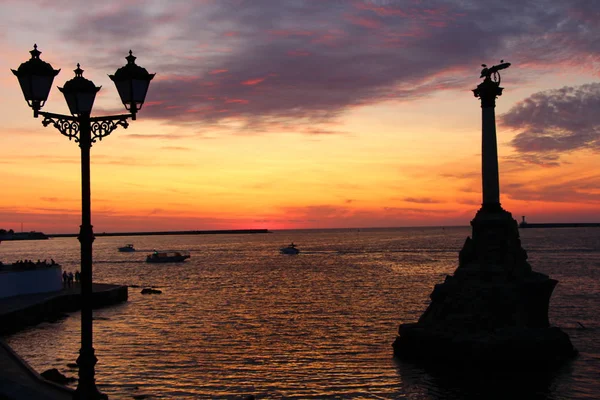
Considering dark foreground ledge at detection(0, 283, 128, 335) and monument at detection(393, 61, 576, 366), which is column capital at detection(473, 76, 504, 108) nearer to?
monument at detection(393, 61, 576, 366)

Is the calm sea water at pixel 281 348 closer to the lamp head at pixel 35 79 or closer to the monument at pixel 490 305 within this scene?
the monument at pixel 490 305

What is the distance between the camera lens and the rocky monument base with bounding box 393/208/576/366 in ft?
85.1

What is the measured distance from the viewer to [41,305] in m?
38.6

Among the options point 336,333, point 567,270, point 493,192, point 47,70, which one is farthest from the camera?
point 567,270

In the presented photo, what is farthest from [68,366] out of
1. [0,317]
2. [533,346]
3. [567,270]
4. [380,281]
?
[567,270]

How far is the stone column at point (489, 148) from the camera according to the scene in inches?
1107

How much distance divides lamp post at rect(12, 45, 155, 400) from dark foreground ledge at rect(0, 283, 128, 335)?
27084 mm

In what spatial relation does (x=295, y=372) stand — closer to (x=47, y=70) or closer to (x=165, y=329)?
(x=165, y=329)

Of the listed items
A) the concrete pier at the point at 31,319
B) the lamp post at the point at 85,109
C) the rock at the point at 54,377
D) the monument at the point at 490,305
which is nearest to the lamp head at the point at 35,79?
the lamp post at the point at 85,109

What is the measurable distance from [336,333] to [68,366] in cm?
1620

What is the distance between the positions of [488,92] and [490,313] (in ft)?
34.4

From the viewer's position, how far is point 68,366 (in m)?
26.9

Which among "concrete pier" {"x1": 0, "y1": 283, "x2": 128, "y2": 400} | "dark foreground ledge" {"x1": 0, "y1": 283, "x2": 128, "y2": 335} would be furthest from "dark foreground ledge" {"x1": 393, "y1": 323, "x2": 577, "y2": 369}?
"dark foreground ledge" {"x1": 0, "y1": 283, "x2": 128, "y2": 335}

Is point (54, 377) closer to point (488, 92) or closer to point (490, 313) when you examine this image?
point (490, 313)
